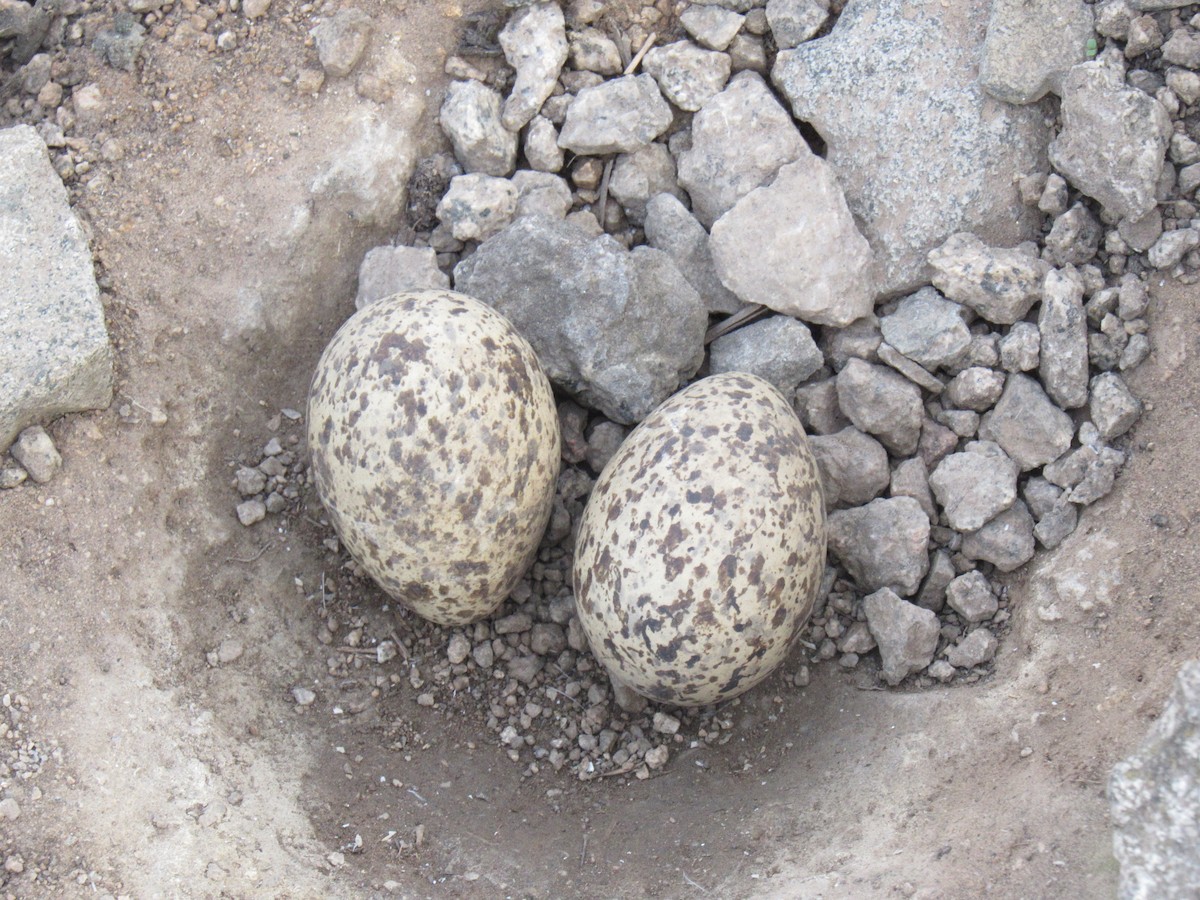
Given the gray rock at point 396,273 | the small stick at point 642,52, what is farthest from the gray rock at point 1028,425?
the gray rock at point 396,273

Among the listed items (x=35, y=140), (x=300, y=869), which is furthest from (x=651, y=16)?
(x=300, y=869)

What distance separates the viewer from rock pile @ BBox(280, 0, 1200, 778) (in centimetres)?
349

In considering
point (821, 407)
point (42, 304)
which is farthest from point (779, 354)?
point (42, 304)

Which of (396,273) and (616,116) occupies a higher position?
(616,116)

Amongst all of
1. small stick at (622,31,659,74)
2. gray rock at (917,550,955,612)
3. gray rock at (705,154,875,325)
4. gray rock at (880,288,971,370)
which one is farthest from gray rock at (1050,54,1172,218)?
small stick at (622,31,659,74)

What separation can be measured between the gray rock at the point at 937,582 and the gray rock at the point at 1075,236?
99 centimetres

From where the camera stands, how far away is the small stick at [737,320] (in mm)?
3939

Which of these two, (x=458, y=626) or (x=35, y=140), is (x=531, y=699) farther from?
(x=35, y=140)

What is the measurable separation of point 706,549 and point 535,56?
6.30ft

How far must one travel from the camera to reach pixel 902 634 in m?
3.43

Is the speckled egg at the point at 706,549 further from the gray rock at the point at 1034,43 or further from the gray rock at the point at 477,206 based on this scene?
the gray rock at the point at 1034,43

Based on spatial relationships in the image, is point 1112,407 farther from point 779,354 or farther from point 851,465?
point 779,354

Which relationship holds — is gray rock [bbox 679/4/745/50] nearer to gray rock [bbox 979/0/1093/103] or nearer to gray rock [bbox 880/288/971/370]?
gray rock [bbox 979/0/1093/103]

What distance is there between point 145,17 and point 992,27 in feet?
9.21
